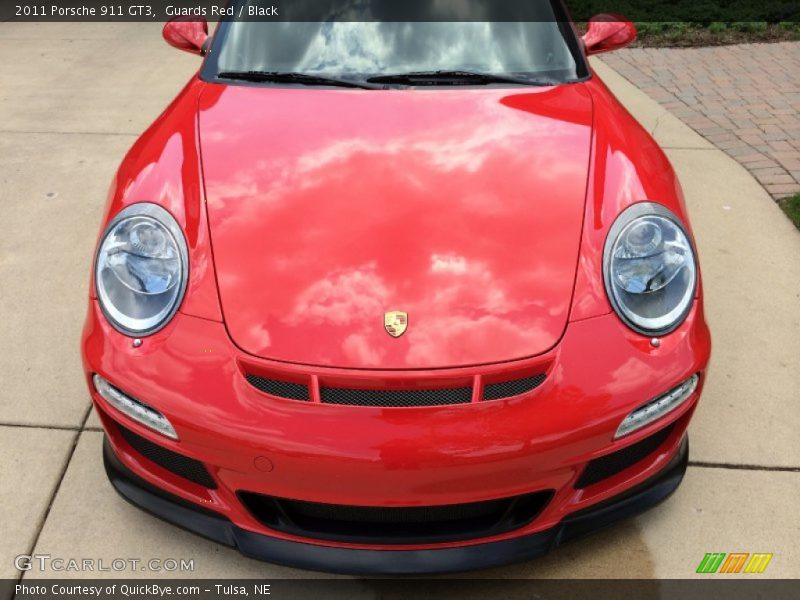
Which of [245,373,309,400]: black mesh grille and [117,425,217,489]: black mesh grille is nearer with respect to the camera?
[245,373,309,400]: black mesh grille

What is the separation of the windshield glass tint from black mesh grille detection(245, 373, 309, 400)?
1331 mm

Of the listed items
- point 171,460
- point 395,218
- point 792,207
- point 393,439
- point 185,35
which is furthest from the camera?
point 792,207

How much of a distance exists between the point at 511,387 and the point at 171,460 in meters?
0.91

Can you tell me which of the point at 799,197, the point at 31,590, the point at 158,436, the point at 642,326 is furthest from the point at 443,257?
the point at 799,197

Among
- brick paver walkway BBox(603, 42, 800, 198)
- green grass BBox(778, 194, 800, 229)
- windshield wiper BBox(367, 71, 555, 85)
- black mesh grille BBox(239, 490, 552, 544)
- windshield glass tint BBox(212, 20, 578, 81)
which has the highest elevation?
windshield glass tint BBox(212, 20, 578, 81)

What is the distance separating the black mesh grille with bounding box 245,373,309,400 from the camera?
199cm

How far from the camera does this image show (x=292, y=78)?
2.93m

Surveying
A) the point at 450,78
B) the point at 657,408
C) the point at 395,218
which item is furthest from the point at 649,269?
the point at 450,78

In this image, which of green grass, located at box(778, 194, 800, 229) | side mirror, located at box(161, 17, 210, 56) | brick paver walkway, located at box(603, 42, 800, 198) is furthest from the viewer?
brick paver walkway, located at box(603, 42, 800, 198)

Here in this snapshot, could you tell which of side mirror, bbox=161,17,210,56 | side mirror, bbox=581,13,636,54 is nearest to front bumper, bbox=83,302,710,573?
side mirror, bbox=581,13,636,54

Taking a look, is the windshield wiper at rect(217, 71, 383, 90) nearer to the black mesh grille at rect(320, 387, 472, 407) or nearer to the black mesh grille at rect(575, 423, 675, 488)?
the black mesh grille at rect(320, 387, 472, 407)

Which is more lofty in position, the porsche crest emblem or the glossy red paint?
the porsche crest emblem

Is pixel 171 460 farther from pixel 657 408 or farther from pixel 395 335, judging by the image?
pixel 657 408

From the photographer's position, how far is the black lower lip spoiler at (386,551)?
213 cm
